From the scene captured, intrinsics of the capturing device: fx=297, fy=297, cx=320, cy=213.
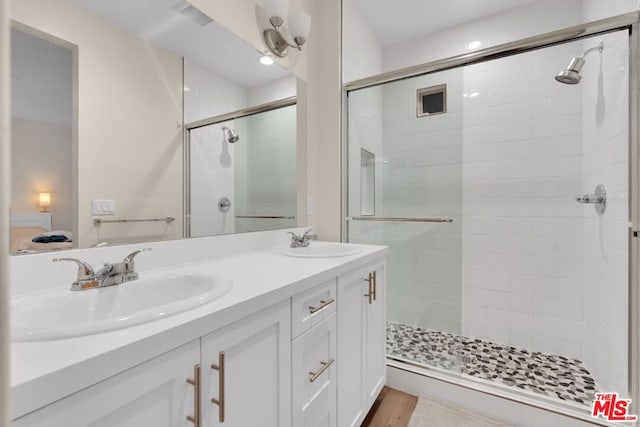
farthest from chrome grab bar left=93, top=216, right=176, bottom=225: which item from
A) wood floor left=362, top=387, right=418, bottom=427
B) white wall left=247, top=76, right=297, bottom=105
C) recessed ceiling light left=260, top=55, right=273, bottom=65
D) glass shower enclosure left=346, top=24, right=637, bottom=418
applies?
wood floor left=362, top=387, right=418, bottom=427

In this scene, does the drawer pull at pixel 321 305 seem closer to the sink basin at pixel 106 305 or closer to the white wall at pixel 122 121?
the sink basin at pixel 106 305

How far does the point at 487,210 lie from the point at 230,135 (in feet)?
6.57

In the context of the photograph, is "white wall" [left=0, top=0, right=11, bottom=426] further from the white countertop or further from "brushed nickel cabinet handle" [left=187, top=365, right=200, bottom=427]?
"brushed nickel cabinet handle" [left=187, top=365, right=200, bottom=427]

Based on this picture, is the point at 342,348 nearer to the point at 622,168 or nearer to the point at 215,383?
the point at 215,383

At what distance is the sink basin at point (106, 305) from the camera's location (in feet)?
1.71

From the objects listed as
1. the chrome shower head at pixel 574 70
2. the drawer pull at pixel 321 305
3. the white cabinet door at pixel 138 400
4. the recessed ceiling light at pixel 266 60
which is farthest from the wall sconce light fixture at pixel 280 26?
the white cabinet door at pixel 138 400

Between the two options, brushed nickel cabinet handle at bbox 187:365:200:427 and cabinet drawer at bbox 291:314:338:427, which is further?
cabinet drawer at bbox 291:314:338:427

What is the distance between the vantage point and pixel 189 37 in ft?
4.03

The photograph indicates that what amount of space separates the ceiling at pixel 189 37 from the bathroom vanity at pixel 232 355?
0.77 m

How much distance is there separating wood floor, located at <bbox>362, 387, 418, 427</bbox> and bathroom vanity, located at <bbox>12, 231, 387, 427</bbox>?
154mm

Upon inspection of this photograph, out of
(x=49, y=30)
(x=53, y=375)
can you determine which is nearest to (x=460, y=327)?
(x=53, y=375)

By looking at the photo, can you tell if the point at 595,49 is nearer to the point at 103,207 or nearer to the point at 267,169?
the point at 267,169

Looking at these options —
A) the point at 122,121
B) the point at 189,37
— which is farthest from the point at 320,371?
the point at 189,37

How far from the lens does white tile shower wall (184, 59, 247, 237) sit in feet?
4.12
